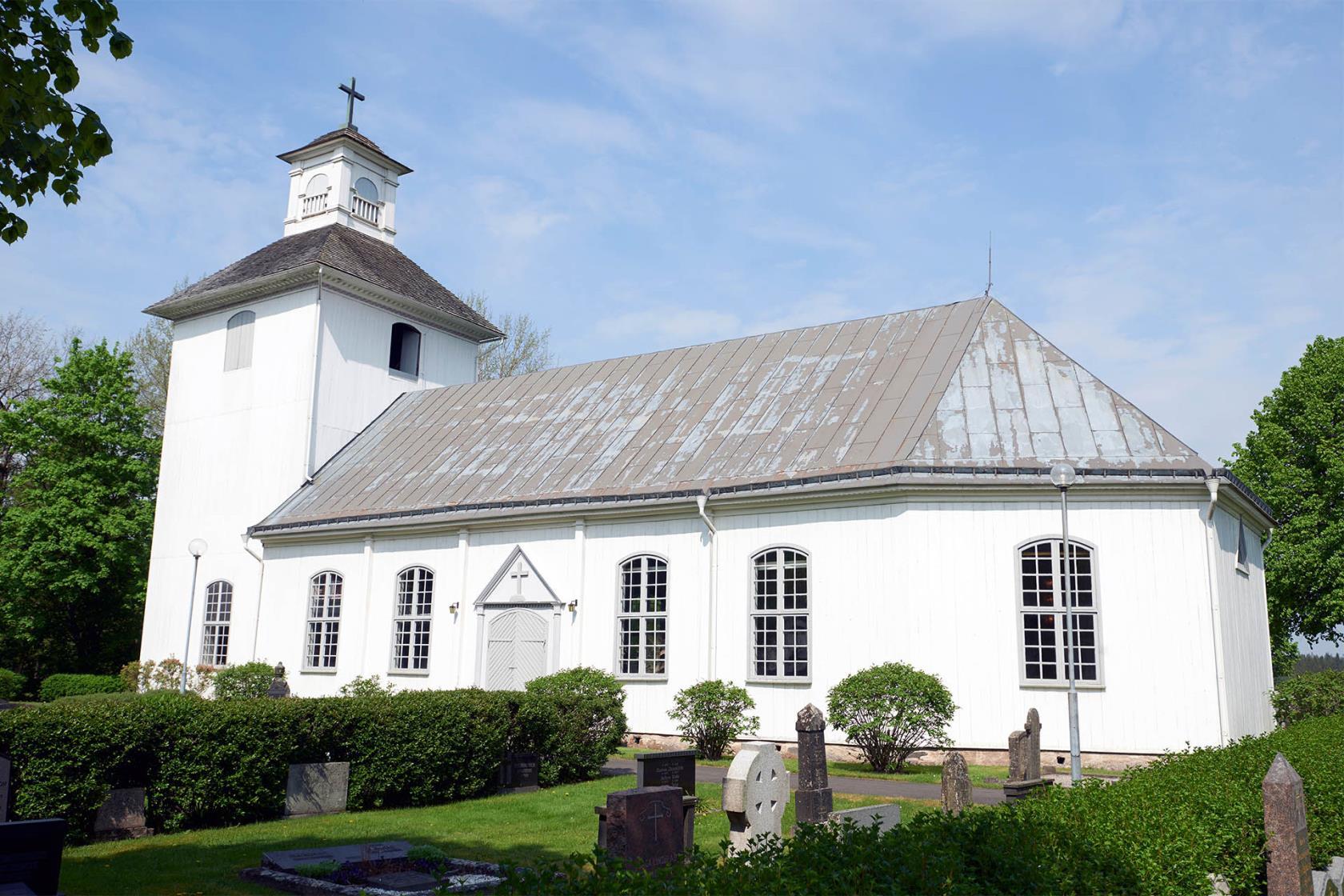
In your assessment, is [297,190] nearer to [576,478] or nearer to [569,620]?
[576,478]

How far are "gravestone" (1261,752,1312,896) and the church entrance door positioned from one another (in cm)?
1503

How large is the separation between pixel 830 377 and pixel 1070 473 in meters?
7.65

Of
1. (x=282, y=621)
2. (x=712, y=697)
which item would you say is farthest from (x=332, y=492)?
(x=712, y=697)

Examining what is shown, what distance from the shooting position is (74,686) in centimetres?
3038

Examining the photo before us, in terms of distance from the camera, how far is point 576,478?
21.6 metres

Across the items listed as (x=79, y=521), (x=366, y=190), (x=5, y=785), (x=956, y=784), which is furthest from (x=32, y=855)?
(x=79, y=521)

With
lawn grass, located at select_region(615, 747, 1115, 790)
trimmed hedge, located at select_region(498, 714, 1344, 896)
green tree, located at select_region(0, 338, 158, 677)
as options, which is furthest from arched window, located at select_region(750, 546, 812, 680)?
green tree, located at select_region(0, 338, 158, 677)

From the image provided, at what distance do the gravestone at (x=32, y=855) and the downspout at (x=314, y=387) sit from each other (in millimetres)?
19264

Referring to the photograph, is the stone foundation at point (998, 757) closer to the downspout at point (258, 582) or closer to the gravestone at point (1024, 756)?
the gravestone at point (1024, 756)

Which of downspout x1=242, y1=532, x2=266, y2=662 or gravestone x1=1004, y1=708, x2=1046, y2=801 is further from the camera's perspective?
downspout x1=242, y1=532, x2=266, y2=662

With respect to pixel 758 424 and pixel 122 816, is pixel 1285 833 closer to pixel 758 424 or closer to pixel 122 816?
pixel 122 816

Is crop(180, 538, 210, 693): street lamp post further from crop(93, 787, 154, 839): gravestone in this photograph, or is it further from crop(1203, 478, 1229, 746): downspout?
crop(1203, 478, 1229, 746): downspout

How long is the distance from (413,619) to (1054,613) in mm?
12787

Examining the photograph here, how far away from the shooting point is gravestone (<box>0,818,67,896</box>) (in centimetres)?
768
